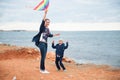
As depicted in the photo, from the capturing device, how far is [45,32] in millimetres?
11531

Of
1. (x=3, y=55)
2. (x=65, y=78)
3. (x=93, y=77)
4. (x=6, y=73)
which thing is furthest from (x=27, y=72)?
(x=3, y=55)

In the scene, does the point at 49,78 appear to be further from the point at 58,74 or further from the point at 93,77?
the point at 93,77

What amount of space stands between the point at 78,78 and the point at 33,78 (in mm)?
2023

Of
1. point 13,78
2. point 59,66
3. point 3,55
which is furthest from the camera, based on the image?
point 3,55

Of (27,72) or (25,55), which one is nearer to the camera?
(27,72)

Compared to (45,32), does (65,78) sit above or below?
below

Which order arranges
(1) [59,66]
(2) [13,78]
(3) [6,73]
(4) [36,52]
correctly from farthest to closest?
(4) [36,52] < (1) [59,66] < (3) [6,73] < (2) [13,78]

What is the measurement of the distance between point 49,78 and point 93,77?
2173mm

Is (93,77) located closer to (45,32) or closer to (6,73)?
(45,32)

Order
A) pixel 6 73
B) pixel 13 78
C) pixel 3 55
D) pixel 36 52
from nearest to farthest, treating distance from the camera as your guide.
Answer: pixel 13 78 → pixel 6 73 → pixel 3 55 → pixel 36 52

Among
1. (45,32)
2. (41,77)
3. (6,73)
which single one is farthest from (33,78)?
(45,32)

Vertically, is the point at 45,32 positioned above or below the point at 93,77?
above

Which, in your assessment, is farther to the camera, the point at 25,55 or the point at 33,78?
the point at 25,55

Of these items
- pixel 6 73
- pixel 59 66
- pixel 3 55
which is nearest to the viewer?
pixel 6 73
